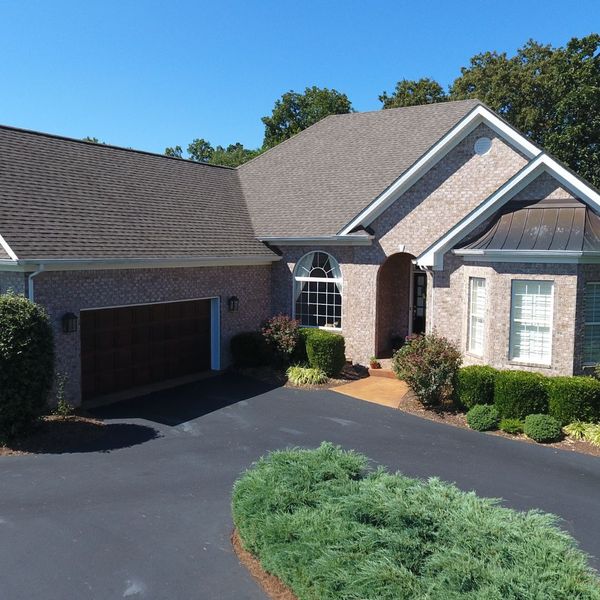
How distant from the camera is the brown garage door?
14.7 metres

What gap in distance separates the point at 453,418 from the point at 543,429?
7.30 ft

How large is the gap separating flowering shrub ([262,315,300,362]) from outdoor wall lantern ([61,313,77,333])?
6.22 meters

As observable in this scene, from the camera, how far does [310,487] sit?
729 centimetres

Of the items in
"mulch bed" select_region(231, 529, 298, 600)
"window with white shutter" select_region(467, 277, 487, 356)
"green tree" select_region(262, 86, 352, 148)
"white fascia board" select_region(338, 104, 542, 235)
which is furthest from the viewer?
"green tree" select_region(262, 86, 352, 148)

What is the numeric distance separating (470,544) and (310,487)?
7.54 ft

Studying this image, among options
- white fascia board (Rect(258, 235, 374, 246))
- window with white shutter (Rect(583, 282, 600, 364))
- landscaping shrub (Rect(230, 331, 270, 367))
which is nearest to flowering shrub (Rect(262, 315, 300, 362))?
landscaping shrub (Rect(230, 331, 270, 367))

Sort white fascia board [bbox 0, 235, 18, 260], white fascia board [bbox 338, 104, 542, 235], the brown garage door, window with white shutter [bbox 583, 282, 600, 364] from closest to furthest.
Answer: white fascia board [bbox 0, 235, 18, 260] < window with white shutter [bbox 583, 282, 600, 364] < the brown garage door < white fascia board [bbox 338, 104, 542, 235]

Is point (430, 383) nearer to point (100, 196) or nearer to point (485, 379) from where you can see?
point (485, 379)

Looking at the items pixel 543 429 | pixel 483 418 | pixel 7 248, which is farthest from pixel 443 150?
pixel 7 248

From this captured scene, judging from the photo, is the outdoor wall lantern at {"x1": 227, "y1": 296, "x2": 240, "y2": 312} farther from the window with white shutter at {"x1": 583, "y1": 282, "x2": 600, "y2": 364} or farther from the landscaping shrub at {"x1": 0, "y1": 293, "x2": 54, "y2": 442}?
the window with white shutter at {"x1": 583, "y1": 282, "x2": 600, "y2": 364}

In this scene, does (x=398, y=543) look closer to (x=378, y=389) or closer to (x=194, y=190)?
(x=378, y=389)

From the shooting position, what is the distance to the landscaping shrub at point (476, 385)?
44.7ft

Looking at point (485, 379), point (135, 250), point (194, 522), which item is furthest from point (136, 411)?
point (485, 379)

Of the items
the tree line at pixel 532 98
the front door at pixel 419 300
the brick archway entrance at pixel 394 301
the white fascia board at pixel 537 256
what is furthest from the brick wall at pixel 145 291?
the tree line at pixel 532 98
